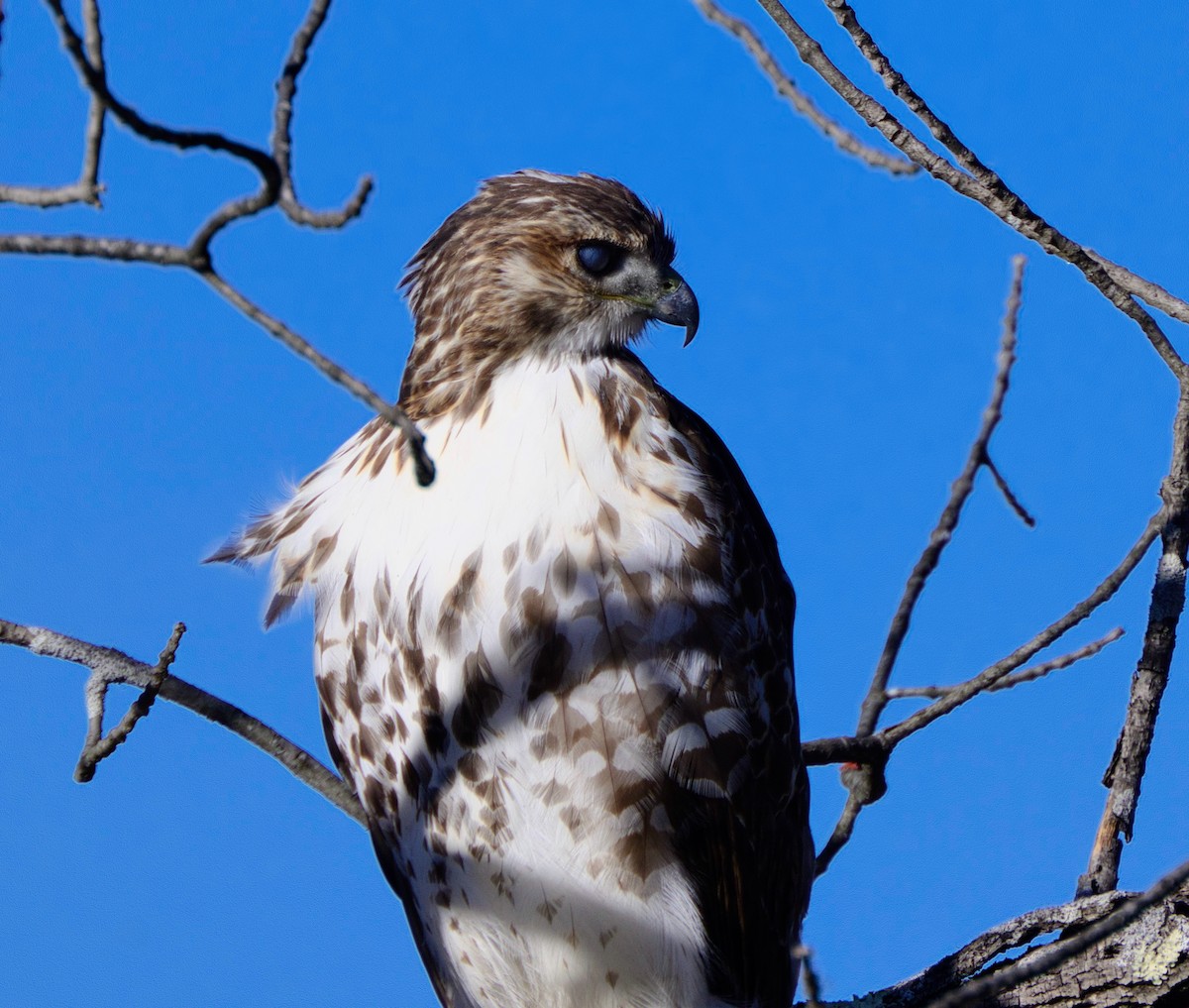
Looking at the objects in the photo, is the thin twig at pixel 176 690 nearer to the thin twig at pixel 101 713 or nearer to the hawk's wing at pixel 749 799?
the thin twig at pixel 101 713

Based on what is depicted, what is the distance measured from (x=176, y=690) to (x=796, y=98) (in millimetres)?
1924

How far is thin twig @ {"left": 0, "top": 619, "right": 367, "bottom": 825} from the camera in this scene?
3.14 metres

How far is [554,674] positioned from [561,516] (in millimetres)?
371

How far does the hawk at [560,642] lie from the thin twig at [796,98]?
33.7 inches

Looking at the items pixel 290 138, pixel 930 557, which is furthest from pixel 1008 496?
pixel 290 138

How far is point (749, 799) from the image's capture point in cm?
347

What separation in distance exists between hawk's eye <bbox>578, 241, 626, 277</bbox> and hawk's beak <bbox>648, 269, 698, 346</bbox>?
0.47 feet

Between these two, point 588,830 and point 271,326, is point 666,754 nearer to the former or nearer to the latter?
point 588,830

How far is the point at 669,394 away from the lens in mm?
3635

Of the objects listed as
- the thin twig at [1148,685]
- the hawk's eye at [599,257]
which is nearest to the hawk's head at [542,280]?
the hawk's eye at [599,257]

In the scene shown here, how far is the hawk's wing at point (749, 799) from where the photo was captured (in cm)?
339

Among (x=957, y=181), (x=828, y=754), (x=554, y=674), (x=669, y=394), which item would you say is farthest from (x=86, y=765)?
(x=957, y=181)

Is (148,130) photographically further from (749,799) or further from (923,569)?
(923,569)

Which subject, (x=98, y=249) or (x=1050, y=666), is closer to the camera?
(x=98, y=249)
